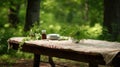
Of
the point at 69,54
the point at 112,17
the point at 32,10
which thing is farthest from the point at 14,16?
the point at 69,54

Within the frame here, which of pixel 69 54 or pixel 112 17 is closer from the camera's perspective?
pixel 69 54

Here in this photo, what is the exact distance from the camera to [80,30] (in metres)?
6.56

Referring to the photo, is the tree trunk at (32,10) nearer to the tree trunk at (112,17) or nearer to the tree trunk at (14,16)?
the tree trunk at (112,17)

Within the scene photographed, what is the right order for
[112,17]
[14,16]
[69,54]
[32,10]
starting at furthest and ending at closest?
1. [14,16]
2. [32,10]
3. [112,17]
4. [69,54]

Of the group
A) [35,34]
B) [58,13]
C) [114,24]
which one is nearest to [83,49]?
[35,34]

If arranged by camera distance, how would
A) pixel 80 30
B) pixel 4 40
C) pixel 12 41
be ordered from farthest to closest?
pixel 4 40
pixel 12 41
pixel 80 30

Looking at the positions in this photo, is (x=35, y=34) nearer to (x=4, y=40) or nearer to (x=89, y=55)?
(x=89, y=55)

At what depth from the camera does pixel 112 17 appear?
12070mm

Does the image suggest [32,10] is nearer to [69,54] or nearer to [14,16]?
[69,54]

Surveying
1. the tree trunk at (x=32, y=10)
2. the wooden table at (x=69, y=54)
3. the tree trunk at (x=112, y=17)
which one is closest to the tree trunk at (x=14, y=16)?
the tree trunk at (x=32, y=10)

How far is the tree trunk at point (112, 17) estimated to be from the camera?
11.9 m

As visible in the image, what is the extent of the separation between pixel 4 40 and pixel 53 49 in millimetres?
5079

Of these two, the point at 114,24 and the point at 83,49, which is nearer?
the point at 83,49

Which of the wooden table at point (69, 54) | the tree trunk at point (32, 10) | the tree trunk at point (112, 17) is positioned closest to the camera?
the wooden table at point (69, 54)
